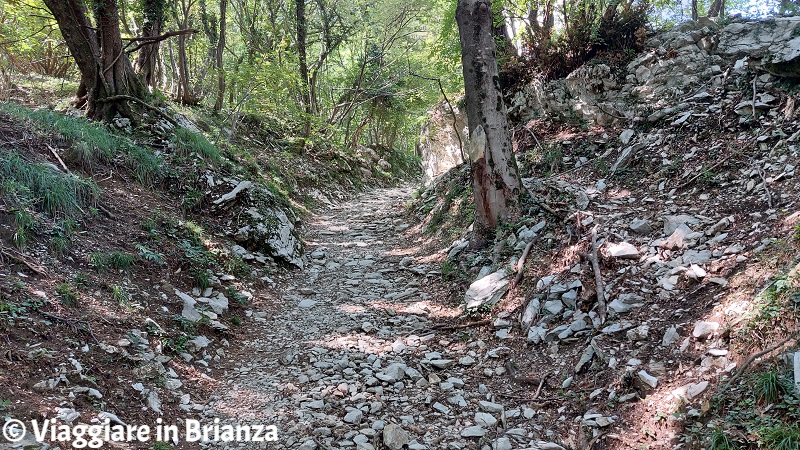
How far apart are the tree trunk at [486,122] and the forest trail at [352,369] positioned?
5.08 feet

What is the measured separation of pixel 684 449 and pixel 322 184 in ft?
43.3

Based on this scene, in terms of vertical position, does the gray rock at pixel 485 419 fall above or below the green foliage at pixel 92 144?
below

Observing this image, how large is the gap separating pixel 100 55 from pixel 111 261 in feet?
17.8

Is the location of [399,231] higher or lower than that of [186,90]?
lower

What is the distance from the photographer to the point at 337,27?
55.1ft

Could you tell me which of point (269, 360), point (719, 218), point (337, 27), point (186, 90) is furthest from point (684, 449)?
point (337, 27)

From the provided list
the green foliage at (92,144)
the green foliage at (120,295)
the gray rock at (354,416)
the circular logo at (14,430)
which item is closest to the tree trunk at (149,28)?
the green foliage at (92,144)

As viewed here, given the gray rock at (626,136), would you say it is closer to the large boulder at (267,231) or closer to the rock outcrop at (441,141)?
the rock outcrop at (441,141)

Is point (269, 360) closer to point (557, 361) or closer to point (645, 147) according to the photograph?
point (557, 361)

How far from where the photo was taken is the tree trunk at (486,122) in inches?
248

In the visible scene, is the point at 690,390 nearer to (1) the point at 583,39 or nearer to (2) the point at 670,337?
(2) the point at 670,337

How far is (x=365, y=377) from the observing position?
4195 millimetres

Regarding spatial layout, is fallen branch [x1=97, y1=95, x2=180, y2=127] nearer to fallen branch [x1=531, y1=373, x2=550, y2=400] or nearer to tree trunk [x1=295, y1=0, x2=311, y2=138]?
tree trunk [x1=295, y1=0, x2=311, y2=138]

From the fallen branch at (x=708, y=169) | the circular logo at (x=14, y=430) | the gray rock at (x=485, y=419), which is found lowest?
the gray rock at (x=485, y=419)
